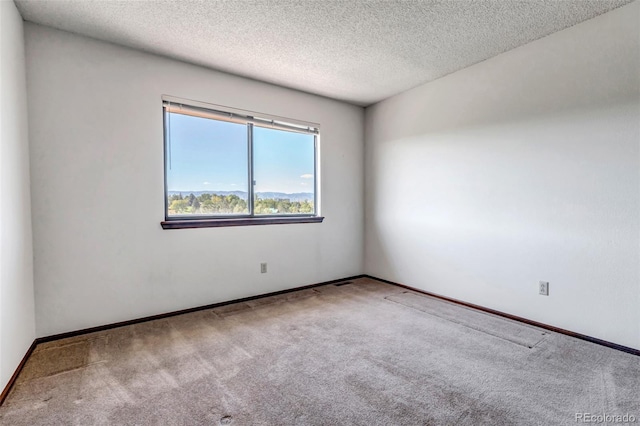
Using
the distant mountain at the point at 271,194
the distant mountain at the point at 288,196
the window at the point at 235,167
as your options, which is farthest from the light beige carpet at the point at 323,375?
the distant mountain at the point at 288,196

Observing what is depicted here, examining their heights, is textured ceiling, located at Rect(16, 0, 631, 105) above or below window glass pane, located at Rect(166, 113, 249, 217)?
above

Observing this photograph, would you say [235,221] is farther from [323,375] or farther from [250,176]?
[323,375]

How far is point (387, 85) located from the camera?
11.9ft

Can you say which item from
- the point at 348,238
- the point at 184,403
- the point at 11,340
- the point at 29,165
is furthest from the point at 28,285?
the point at 348,238

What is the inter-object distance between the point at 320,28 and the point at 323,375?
2.52 metres

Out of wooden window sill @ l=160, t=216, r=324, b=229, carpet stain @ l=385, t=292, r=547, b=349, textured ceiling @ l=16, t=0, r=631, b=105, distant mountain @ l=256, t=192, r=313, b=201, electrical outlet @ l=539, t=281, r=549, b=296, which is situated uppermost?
textured ceiling @ l=16, t=0, r=631, b=105

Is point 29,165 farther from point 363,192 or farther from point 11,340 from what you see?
point 363,192

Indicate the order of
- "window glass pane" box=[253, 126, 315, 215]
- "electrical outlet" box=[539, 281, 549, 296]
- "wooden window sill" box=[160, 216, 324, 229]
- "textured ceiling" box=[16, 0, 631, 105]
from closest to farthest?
"textured ceiling" box=[16, 0, 631, 105] < "electrical outlet" box=[539, 281, 549, 296] < "wooden window sill" box=[160, 216, 324, 229] < "window glass pane" box=[253, 126, 315, 215]

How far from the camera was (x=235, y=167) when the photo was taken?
11.1 feet

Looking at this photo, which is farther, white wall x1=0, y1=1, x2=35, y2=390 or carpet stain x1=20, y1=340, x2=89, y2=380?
carpet stain x1=20, y1=340, x2=89, y2=380

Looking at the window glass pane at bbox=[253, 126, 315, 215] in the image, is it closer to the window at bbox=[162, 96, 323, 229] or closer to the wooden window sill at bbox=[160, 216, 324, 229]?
the window at bbox=[162, 96, 323, 229]

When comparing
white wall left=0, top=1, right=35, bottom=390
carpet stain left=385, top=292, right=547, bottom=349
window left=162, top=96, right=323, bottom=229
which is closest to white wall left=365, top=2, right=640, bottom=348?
carpet stain left=385, top=292, right=547, bottom=349

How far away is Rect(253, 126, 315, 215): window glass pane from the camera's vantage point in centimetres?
359

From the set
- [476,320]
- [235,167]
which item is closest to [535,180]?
[476,320]
